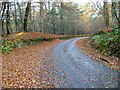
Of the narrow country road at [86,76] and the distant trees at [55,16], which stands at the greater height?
the distant trees at [55,16]

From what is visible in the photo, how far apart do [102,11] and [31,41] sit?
11.7 metres

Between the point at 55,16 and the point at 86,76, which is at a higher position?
the point at 55,16

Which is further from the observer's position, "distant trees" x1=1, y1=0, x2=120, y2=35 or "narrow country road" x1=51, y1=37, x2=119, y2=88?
"distant trees" x1=1, y1=0, x2=120, y2=35

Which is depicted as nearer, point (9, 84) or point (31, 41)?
point (9, 84)

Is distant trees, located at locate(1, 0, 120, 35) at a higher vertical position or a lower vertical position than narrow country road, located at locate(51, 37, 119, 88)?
higher

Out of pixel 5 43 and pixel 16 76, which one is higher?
pixel 5 43

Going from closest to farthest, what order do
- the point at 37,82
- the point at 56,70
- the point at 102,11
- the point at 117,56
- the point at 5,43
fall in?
1. the point at 37,82
2. the point at 56,70
3. the point at 117,56
4. the point at 5,43
5. the point at 102,11

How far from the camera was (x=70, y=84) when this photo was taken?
454 centimetres

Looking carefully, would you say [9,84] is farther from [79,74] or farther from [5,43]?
[5,43]

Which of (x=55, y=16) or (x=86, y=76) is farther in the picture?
(x=55, y=16)

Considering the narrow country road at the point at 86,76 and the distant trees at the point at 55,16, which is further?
the distant trees at the point at 55,16

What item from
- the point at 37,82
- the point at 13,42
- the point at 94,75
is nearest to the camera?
the point at 37,82

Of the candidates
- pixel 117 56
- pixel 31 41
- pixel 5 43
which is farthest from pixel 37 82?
pixel 31 41

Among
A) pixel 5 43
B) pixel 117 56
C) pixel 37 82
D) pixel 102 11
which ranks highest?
pixel 102 11
